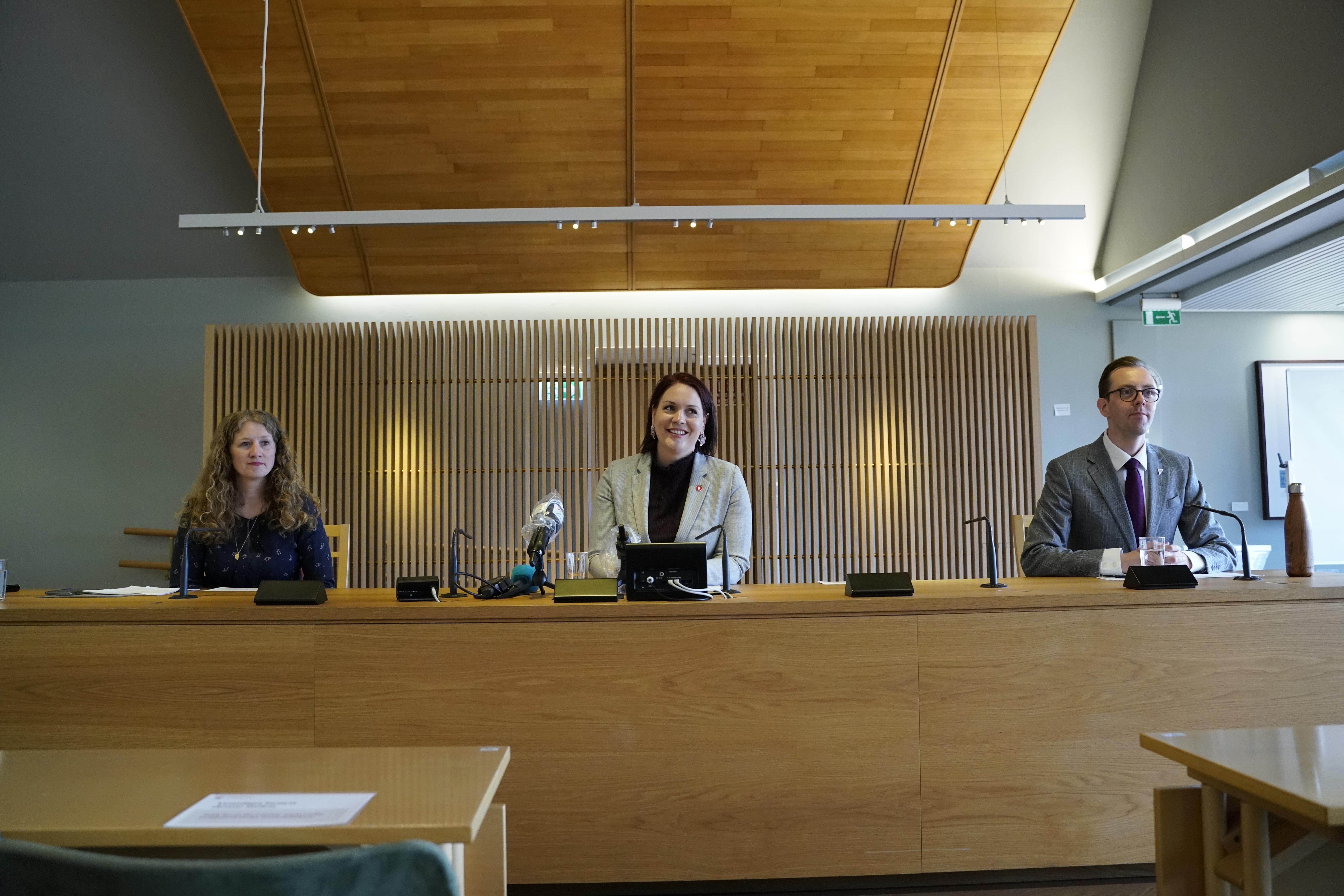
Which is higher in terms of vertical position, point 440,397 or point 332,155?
point 332,155

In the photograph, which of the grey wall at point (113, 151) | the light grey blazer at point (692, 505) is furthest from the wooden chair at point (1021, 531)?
the grey wall at point (113, 151)

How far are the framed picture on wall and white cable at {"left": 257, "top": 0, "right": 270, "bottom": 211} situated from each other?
8.05m

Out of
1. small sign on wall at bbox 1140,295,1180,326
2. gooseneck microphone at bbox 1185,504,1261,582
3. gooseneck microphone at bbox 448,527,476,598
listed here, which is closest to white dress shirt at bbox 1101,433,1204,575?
gooseneck microphone at bbox 1185,504,1261,582

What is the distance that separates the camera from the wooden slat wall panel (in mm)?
7227

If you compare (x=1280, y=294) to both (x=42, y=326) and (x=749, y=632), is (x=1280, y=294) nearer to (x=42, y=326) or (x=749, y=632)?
(x=749, y=632)

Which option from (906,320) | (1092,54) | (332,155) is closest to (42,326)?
(332,155)

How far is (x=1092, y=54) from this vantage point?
7.09 m

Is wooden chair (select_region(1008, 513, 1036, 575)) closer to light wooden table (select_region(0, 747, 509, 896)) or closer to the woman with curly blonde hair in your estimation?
light wooden table (select_region(0, 747, 509, 896))

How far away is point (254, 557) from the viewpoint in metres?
3.81

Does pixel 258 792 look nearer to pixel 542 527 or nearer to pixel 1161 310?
pixel 542 527

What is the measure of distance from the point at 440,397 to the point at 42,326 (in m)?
3.48

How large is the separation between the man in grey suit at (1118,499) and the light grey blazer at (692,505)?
3.83 ft

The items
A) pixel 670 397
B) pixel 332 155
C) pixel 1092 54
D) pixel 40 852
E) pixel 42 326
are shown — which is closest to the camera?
pixel 40 852

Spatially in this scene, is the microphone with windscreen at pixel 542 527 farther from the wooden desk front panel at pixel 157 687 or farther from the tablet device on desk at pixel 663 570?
the wooden desk front panel at pixel 157 687
